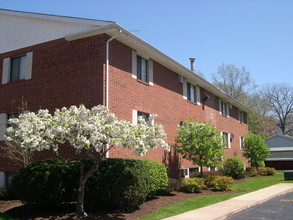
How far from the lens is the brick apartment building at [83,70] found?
36.7 ft

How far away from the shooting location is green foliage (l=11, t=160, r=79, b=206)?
28.3ft

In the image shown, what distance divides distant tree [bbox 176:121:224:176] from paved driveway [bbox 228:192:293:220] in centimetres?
388

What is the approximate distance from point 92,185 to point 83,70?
4.60m

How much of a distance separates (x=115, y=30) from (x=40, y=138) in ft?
18.0

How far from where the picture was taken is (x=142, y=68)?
533 inches

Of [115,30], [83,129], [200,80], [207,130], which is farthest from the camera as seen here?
[200,80]

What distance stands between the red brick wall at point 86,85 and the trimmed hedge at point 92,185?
1873mm

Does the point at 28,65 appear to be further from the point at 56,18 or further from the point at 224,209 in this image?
the point at 224,209

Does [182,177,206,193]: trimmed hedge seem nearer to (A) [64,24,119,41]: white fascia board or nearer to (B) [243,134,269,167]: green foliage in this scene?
(A) [64,24,119,41]: white fascia board

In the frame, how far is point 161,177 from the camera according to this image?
36.5ft

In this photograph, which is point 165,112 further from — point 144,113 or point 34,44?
A: point 34,44

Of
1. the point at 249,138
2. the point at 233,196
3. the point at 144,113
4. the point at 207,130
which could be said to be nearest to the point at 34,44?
the point at 144,113

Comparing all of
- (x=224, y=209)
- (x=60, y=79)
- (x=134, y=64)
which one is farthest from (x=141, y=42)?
(x=224, y=209)

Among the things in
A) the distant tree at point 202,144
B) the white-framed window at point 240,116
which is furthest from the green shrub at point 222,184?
the white-framed window at point 240,116
